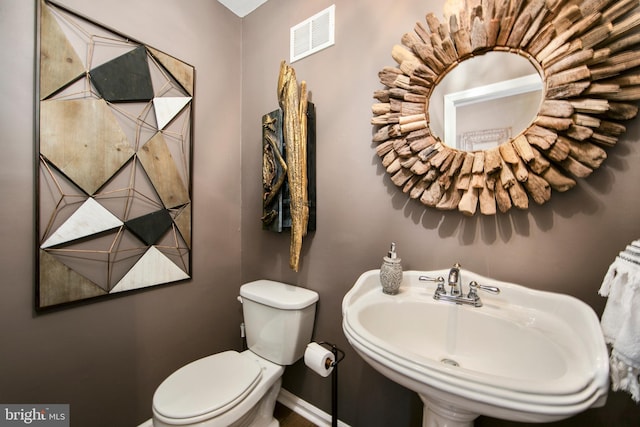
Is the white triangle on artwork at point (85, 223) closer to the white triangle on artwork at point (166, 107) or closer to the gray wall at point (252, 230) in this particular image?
the gray wall at point (252, 230)

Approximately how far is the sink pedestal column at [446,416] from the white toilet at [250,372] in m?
0.63

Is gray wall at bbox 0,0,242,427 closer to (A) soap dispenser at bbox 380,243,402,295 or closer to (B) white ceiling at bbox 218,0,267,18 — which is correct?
(B) white ceiling at bbox 218,0,267,18

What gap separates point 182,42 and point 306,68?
0.71 metres

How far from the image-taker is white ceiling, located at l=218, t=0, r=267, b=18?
153 cm

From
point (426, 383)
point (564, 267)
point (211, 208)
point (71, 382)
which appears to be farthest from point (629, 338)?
point (71, 382)

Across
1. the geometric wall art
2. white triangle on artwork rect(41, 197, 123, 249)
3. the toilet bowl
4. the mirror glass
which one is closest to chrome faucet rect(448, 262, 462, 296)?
the mirror glass

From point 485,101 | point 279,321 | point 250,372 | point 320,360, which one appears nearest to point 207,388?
point 250,372

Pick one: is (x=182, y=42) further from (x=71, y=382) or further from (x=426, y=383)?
(x=426, y=383)

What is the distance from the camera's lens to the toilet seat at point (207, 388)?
2.86 feet

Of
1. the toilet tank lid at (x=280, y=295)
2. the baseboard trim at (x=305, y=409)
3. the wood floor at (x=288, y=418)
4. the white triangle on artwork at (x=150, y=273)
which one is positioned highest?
the white triangle on artwork at (x=150, y=273)

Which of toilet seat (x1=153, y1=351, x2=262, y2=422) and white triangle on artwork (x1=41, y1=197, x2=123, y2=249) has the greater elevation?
white triangle on artwork (x1=41, y1=197, x2=123, y2=249)

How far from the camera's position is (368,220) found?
115cm

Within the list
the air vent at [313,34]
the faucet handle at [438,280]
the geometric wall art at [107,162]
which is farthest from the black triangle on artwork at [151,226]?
the faucet handle at [438,280]

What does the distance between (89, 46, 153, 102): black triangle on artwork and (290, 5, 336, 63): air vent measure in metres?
0.75
